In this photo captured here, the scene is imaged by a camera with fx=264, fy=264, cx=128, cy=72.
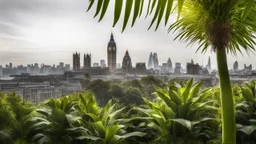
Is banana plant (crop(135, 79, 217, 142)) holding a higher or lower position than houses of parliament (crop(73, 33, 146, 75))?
lower

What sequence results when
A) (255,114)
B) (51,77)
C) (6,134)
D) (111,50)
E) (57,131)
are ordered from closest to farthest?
(6,134), (57,131), (255,114), (51,77), (111,50)

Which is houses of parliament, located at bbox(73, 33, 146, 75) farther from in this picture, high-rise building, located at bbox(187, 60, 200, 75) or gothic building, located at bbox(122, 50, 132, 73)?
high-rise building, located at bbox(187, 60, 200, 75)

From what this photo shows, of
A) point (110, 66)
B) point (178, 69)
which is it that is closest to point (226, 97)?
point (178, 69)

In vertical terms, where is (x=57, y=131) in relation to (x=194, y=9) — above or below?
below

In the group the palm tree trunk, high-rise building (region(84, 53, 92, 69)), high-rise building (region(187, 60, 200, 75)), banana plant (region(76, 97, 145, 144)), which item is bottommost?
banana plant (region(76, 97, 145, 144))

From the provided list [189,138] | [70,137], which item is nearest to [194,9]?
[189,138]

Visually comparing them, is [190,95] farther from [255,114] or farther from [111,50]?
[111,50]

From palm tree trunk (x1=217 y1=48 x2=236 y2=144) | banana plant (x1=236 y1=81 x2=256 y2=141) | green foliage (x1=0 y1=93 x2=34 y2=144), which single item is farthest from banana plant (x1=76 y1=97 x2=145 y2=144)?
banana plant (x1=236 y1=81 x2=256 y2=141)

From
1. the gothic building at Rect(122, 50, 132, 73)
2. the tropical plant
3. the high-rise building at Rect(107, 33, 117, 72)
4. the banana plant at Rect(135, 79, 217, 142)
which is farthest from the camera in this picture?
the high-rise building at Rect(107, 33, 117, 72)
